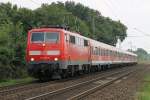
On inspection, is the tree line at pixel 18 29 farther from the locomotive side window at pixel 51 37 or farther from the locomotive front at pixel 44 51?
the locomotive side window at pixel 51 37

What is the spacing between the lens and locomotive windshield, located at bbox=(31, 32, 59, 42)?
28141 mm

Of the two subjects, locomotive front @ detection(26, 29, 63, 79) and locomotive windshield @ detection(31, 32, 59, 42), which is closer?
locomotive front @ detection(26, 29, 63, 79)

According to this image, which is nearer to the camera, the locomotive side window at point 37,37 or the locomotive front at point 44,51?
the locomotive front at point 44,51

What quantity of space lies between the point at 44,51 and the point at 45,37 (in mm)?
986

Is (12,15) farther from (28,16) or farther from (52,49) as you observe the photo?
(52,49)

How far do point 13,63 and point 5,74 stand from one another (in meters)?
2.15

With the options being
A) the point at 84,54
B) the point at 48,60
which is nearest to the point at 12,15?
the point at 84,54

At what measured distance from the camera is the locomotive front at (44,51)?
90.3ft

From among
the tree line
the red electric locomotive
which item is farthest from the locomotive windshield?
the tree line

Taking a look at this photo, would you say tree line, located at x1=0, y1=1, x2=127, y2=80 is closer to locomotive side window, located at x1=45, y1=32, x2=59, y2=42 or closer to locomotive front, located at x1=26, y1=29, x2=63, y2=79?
locomotive front, located at x1=26, y1=29, x2=63, y2=79

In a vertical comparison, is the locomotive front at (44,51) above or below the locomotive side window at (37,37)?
below

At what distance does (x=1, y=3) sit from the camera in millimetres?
65562

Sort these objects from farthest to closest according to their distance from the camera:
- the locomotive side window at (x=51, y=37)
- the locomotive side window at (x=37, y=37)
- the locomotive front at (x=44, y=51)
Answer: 1. the locomotive side window at (x=37, y=37)
2. the locomotive side window at (x=51, y=37)
3. the locomotive front at (x=44, y=51)

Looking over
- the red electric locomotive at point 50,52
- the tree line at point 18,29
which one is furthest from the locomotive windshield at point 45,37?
the tree line at point 18,29
